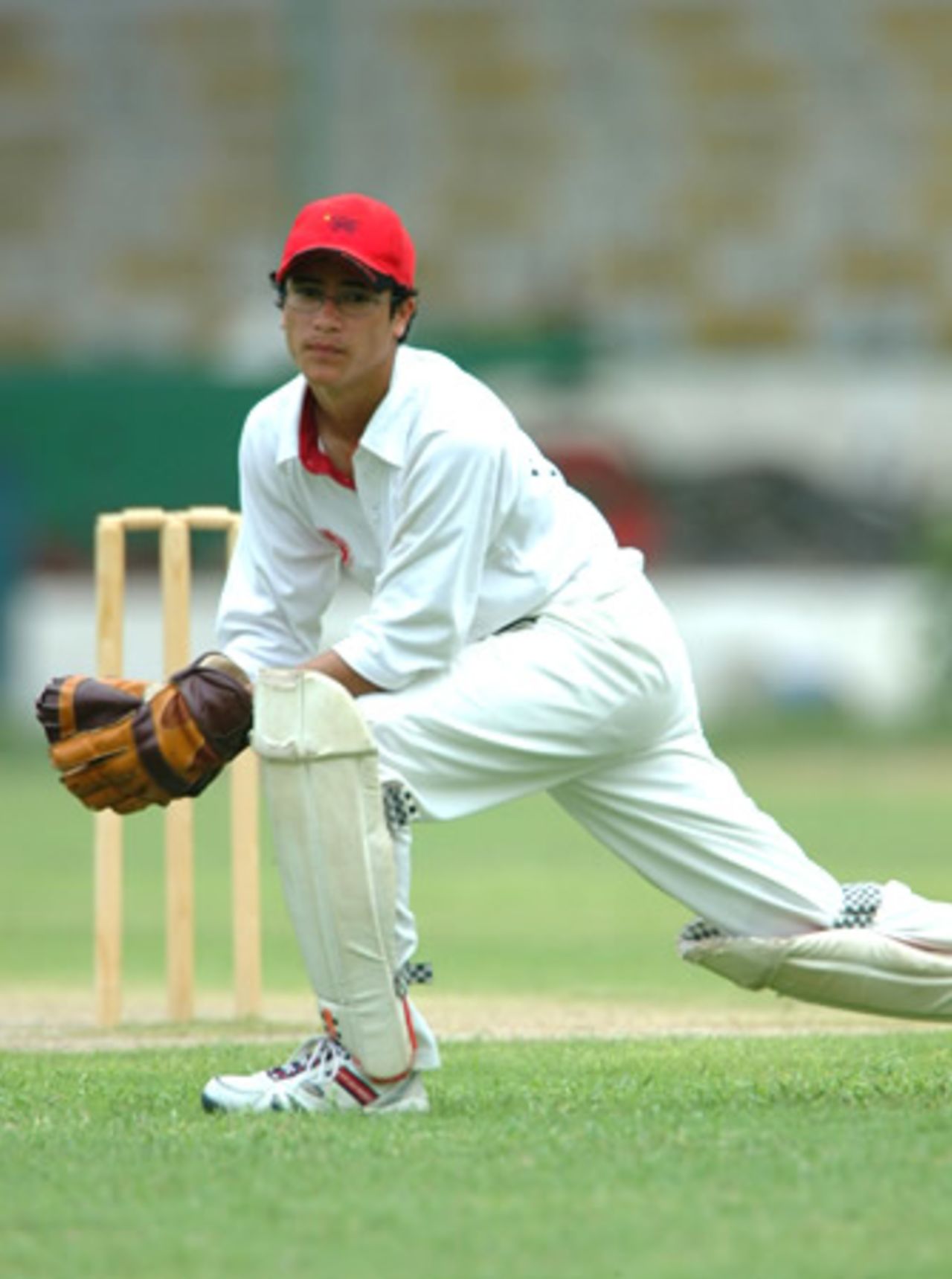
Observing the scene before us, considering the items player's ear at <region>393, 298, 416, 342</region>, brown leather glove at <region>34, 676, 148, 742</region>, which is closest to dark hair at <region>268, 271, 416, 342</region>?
player's ear at <region>393, 298, 416, 342</region>

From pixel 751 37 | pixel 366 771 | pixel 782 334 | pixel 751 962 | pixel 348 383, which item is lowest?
pixel 751 962

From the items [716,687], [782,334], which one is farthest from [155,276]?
[716,687]

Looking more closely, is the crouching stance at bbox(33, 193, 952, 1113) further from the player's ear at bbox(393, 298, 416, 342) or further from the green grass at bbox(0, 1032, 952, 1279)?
the green grass at bbox(0, 1032, 952, 1279)

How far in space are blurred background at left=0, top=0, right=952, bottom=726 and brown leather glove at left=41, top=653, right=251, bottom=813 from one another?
1192cm

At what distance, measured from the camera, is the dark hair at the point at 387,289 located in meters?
3.26

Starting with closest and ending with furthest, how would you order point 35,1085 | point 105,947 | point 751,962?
point 751,962
point 35,1085
point 105,947

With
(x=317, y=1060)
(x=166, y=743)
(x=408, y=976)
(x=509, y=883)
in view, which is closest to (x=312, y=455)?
(x=166, y=743)

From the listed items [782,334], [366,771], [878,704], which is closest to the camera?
[366,771]

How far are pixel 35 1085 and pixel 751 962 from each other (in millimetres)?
1059

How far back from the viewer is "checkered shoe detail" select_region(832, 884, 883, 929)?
3.41 m

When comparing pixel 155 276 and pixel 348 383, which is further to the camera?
pixel 155 276

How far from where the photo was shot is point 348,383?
3.28 metres

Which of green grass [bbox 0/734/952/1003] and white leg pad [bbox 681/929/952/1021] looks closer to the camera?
white leg pad [bbox 681/929/952/1021]

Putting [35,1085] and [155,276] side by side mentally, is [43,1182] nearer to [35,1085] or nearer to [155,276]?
[35,1085]
